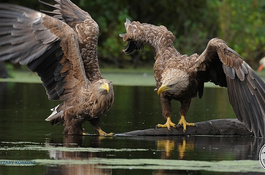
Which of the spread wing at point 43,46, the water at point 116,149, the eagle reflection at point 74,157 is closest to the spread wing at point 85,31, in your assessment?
the spread wing at point 43,46

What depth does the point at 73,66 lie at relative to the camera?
1098 centimetres

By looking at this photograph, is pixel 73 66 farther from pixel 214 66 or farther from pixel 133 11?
→ pixel 133 11

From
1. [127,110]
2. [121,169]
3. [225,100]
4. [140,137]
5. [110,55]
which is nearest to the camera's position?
[121,169]

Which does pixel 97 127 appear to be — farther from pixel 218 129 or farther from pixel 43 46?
pixel 218 129

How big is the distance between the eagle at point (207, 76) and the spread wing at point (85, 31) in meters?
0.79

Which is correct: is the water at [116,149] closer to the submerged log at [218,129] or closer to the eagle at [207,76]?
the submerged log at [218,129]

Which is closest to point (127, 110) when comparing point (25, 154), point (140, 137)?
point (140, 137)

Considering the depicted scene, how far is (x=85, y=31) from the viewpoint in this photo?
1203 centimetres

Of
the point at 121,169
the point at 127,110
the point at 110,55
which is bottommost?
the point at 121,169

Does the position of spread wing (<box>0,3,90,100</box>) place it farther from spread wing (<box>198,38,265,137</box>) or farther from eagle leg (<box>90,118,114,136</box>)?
spread wing (<box>198,38,265,137</box>)

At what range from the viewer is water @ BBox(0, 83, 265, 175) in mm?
8164

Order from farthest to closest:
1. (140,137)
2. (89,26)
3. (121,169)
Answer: (89,26) < (140,137) < (121,169)

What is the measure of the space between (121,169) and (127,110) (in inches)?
276

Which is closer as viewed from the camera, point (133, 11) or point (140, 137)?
point (140, 137)
